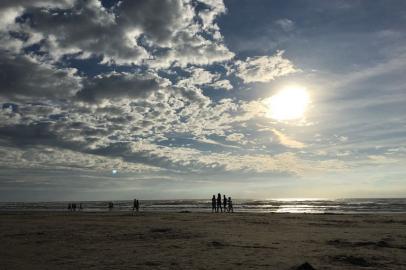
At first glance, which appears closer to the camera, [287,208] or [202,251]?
[202,251]

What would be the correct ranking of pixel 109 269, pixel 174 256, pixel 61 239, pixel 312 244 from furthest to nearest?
pixel 61 239
pixel 312 244
pixel 174 256
pixel 109 269

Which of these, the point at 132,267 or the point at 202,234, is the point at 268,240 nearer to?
the point at 202,234

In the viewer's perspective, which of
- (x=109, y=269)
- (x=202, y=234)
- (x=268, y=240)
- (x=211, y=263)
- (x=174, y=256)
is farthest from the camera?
(x=202, y=234)

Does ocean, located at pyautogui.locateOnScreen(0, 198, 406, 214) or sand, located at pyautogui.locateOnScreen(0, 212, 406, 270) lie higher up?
sand, located at pyautogui.locateOnScreen(0, 212, 406, 270)

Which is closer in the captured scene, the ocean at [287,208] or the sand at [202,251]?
the sand at [202,251]

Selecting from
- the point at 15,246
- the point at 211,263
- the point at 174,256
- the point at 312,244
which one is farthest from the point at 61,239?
the point at 312,244

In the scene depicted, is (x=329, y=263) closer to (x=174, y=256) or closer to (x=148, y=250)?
(x=174, y=256)

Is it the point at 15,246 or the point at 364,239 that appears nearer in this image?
the point at 15,246

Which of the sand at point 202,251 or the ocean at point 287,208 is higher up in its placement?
the sand at point 202,251

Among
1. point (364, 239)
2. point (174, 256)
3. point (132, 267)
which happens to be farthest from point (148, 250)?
point (364, 239)

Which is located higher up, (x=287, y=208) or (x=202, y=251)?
(x=202, y=251)

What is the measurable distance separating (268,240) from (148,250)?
5.89 meters

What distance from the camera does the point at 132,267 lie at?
37.9 ft

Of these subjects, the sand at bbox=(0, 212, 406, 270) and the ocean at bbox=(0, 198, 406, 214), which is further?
the ocean at bbox=(0, 198, 406, 214)
